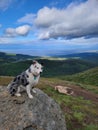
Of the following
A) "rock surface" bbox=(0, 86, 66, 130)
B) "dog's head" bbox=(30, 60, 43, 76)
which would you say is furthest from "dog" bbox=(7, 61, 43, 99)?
"rock surface" bbox=(0, 86, 66, 130)

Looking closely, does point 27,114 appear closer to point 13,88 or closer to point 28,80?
point 13,88

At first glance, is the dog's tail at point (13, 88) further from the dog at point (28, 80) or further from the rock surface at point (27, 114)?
the rock surface at point (27, 114)

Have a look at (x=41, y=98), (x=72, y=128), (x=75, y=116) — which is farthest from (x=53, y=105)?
(x=75, y=116)

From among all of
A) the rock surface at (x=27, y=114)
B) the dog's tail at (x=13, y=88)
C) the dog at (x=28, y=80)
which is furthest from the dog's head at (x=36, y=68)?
the rock surface at (x=27, y=114)

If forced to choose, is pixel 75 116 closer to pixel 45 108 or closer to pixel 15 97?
pixel 45 108

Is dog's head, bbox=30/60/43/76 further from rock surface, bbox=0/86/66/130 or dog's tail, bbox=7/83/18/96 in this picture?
rock surface, bbox=0/86/66/130
